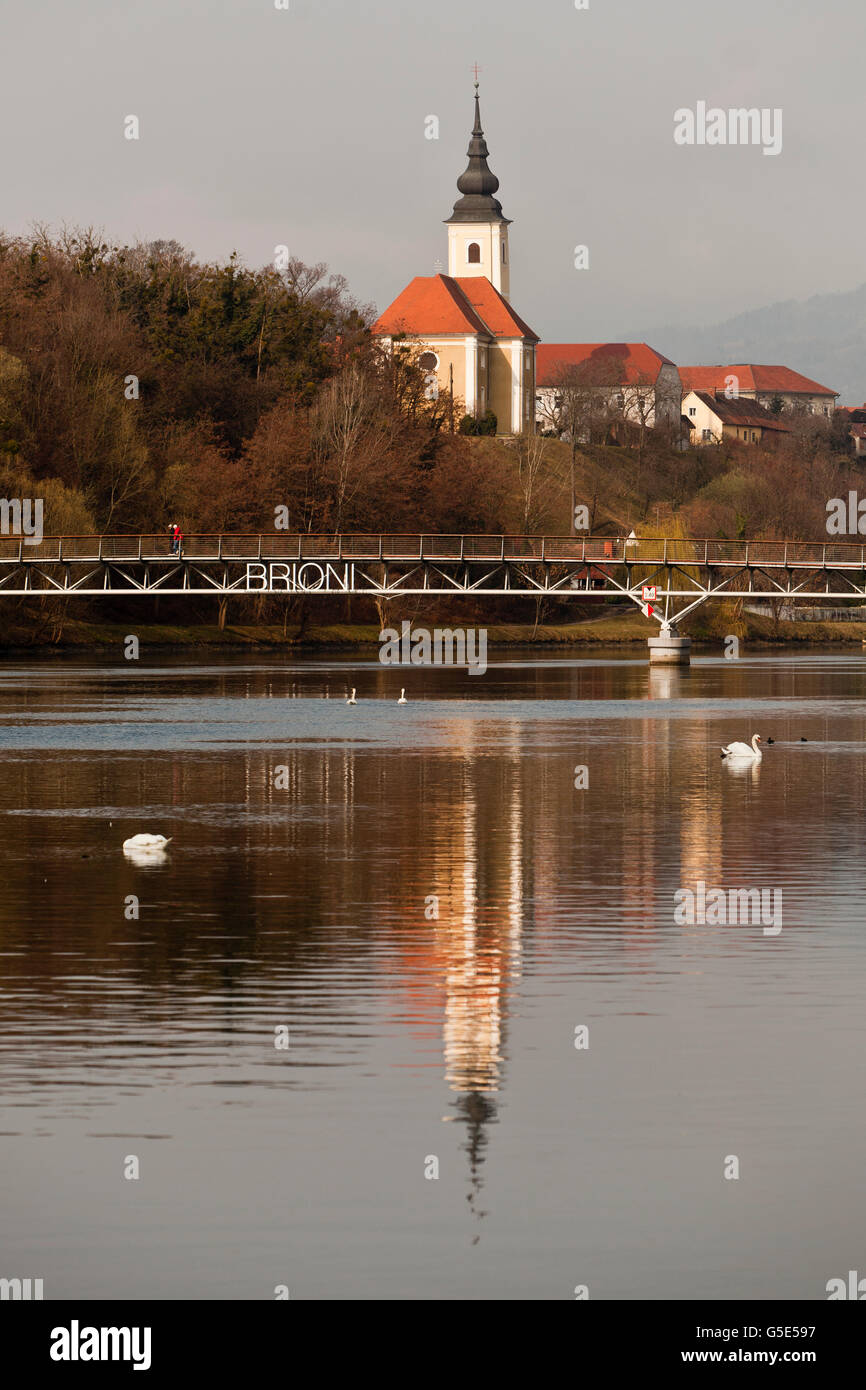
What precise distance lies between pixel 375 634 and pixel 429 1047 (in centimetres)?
11583

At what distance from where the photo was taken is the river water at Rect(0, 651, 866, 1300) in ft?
→ 38.9

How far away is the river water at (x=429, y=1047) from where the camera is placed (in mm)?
11867

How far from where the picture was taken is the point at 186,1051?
16219mm

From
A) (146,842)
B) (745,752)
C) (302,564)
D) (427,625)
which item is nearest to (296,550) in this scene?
(302,564)

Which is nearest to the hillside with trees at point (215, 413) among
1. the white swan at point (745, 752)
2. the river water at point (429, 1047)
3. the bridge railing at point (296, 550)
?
the bridge railing at point (296, 550)

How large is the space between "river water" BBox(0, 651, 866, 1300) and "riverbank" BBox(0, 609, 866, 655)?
75.4 metres

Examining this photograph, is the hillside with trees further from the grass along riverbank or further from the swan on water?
the swan on water

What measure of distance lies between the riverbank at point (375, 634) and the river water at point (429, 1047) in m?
75.4

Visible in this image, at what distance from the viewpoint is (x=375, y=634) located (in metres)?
Answer: 132

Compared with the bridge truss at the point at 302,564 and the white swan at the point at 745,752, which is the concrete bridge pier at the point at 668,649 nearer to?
A: the bridge truss at the point at 302,564
